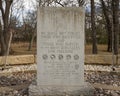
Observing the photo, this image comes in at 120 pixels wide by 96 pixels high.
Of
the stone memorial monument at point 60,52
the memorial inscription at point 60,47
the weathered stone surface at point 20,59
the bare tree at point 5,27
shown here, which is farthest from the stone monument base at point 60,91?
the bare tree at point 5,27

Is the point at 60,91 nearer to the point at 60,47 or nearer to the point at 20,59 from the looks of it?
the point at 60,47

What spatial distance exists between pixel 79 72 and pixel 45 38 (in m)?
1.18

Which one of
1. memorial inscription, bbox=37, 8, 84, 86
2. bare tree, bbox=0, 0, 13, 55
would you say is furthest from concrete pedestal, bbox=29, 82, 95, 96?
bare tree, bbox=0, 0, 13, 55

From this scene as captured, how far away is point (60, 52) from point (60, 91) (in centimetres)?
94

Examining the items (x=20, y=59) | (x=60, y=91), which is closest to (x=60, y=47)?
(x=60, y=91)

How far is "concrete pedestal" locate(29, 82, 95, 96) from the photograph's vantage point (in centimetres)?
774

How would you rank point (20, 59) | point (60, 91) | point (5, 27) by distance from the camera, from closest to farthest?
point (60, 91)
point (20, 59)
point (5, 27)

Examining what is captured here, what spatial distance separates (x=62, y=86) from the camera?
25.8 ft

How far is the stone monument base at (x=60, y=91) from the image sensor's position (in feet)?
25.4

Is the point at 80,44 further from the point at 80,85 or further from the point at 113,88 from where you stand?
the point at 113,88

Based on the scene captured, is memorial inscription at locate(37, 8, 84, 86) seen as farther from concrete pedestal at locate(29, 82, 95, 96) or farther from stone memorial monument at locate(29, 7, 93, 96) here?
concrete pedestal at locate(29, 82, 95, 96)

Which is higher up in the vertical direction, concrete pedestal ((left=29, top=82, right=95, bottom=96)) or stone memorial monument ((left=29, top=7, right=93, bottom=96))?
stone memorial monument ((left=29, top=7, right=93, bottom=96))

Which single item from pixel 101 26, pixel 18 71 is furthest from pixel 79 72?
pixel 101 26

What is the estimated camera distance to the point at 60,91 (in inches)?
306
